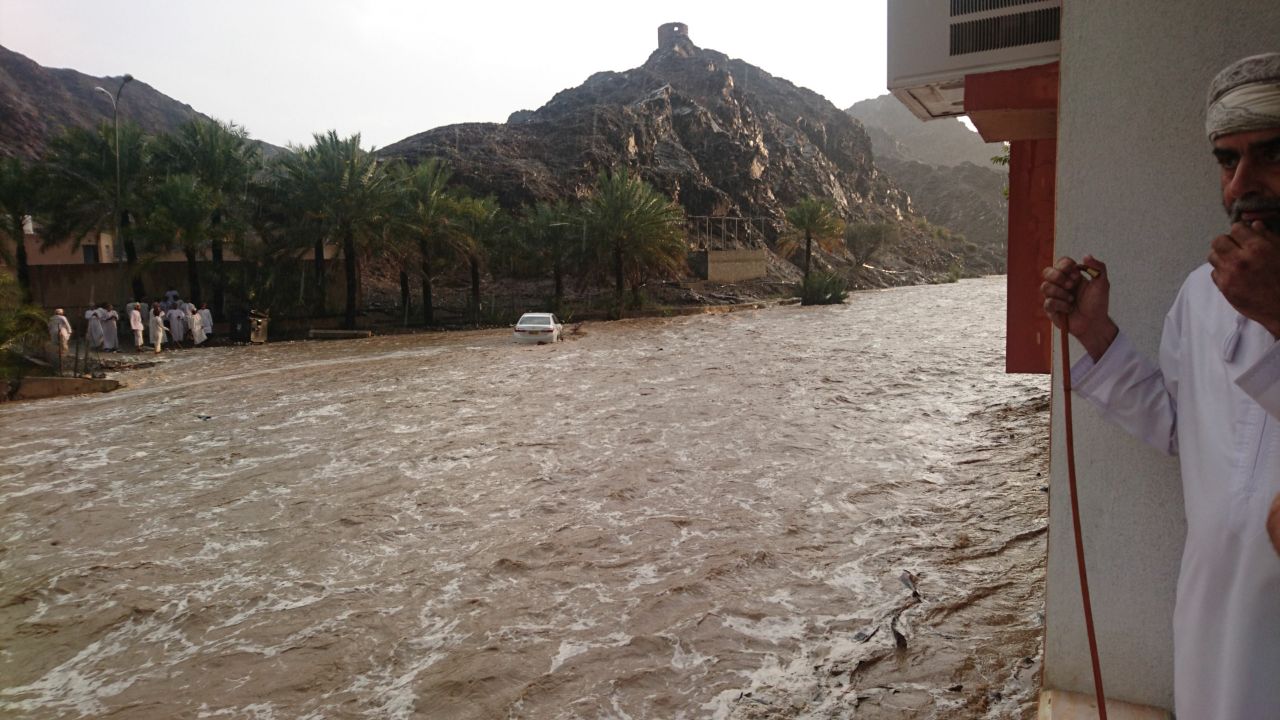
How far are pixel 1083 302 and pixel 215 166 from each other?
1202 inches

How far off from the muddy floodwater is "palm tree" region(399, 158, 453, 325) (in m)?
14.6

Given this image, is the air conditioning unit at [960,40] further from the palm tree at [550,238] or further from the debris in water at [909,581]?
the palm tree at [550,238]

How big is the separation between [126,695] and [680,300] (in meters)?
36.8

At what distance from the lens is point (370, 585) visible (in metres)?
6.18

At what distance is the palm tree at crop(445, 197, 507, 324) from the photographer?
29.1m

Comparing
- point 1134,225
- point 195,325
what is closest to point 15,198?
point 195,325

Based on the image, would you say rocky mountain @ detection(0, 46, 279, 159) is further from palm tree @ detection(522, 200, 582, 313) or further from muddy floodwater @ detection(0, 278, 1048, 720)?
muddy floodwater @ detection(0, 278, 1048, 720)

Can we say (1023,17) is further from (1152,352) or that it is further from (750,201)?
(750,201)

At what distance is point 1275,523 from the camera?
1442 millimetres

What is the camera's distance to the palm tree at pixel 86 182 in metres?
24.9

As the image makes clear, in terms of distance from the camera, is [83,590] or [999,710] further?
[83,590]

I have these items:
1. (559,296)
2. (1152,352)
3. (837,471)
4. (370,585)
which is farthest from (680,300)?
(1152,352)

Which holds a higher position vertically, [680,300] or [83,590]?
[680,300]

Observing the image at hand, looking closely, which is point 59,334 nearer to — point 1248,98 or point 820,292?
point 1248,98
